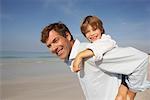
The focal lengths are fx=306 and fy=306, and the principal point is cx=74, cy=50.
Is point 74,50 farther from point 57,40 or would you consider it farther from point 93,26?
point 93,26

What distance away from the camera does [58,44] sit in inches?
33.8

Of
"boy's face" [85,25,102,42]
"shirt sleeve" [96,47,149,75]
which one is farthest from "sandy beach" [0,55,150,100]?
"shirt sleeve" [96,47,149,75]

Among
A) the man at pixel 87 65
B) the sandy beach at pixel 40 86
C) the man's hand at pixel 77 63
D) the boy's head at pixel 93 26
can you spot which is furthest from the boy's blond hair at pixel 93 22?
the sandy beach at pixel 40 86

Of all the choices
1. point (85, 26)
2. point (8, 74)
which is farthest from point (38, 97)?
point (85, 26)

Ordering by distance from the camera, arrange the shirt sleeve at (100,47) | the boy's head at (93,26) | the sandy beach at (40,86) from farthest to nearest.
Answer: the sandy beach at (40,86), the boy's head at (93,26), the shirt sleeve at (100,47)

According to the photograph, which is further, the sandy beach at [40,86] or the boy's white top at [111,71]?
the sandy beach at [40,86]

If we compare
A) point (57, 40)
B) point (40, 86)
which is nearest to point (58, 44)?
point (57, 40)

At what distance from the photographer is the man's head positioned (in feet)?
2.82

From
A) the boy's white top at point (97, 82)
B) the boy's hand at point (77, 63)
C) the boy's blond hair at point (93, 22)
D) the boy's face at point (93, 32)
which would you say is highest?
the boy's blond hair at point (93, 22)

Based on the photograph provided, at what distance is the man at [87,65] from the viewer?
0.80 metres

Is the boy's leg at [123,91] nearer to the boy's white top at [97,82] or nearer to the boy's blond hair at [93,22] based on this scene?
the boy's white top at [97,82]

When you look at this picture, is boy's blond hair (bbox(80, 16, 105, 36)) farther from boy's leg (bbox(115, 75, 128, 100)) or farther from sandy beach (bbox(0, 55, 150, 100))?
sandy beach (bbox(0, 55, 150, 100))

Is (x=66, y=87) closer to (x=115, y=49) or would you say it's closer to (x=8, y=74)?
(x=8, y=74)

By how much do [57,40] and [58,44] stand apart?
13 millimetres
